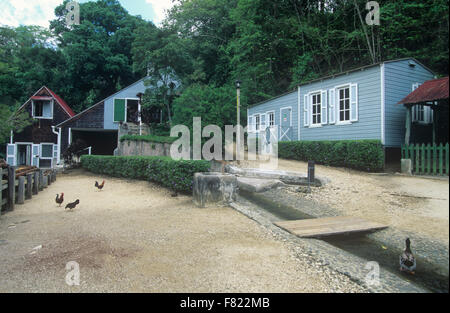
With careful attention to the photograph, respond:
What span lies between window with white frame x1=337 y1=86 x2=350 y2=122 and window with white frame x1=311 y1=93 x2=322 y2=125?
1158mm

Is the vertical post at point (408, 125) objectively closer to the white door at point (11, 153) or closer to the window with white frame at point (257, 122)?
the window with white frame at point (257, 122)

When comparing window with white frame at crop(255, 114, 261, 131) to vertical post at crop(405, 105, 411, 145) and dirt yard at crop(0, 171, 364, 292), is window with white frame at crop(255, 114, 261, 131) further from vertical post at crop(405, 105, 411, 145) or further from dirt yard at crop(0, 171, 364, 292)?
vertical post at crop(405, 105, 411, 145)

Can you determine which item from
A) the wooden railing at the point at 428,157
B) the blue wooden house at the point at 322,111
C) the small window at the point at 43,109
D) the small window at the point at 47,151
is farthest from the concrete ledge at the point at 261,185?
the small window at the point at 43,109

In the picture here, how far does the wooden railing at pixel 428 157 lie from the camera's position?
22.1 inches

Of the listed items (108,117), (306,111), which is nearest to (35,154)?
(108,117)

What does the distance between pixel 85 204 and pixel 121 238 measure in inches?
128

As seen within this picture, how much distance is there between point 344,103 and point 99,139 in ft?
48.5

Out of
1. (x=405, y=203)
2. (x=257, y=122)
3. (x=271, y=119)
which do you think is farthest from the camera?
(x=257, y=122)

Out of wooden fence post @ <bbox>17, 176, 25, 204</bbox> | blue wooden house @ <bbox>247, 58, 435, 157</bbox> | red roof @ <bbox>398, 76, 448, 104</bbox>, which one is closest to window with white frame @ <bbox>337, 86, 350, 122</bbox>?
blue wooden house @ <bbox>247, 58, 435, 157</bbox>

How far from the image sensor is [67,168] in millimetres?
13023

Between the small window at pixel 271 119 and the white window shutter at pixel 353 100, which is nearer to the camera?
the white window shutter at pixel 353 100

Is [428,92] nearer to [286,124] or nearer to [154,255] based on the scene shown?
[154,255]

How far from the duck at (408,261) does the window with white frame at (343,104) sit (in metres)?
7.02

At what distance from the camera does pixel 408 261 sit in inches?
31.8
